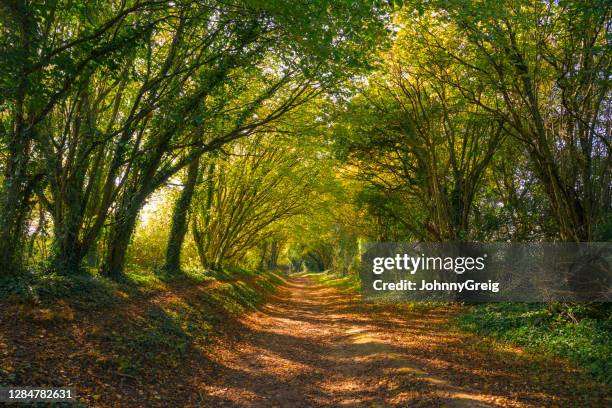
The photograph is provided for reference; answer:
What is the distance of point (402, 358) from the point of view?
33.7 feet

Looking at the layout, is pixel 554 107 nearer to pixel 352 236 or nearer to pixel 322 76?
pixel 322 76

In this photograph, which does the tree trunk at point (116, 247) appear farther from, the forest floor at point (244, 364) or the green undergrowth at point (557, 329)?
the green undergrowth at point (557, 329)

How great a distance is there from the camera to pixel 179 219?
19859mm

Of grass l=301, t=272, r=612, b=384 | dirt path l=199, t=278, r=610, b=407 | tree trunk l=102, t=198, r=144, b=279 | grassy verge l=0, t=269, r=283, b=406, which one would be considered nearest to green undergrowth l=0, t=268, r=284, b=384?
grassy verge l=0, t=269, r=283, b=406

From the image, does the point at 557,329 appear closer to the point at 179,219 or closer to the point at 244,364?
the point at 244,364

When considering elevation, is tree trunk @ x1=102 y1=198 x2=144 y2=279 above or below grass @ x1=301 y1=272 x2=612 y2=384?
above

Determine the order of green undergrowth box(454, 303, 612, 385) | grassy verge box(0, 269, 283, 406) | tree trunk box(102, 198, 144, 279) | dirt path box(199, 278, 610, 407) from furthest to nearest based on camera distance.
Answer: tree trunk box(102, 198, 144, 279) → green undergrowth box(454, 303, 612, 385) → dirt path box(199, 278, 610, 407) → grassy verge box(0, 269, 283, 406)

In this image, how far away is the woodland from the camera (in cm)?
763

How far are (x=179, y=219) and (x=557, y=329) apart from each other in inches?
617

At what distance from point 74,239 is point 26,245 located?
145cm

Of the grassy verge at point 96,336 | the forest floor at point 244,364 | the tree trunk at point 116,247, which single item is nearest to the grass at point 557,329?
the forest floor at point 244,364

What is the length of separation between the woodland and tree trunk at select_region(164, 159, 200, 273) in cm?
10

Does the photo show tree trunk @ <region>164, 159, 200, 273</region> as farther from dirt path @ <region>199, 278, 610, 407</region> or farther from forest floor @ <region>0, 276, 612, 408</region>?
dirt path @ <region>199, 278, 610, 407</region>

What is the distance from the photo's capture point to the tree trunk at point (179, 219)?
64.6 feet
